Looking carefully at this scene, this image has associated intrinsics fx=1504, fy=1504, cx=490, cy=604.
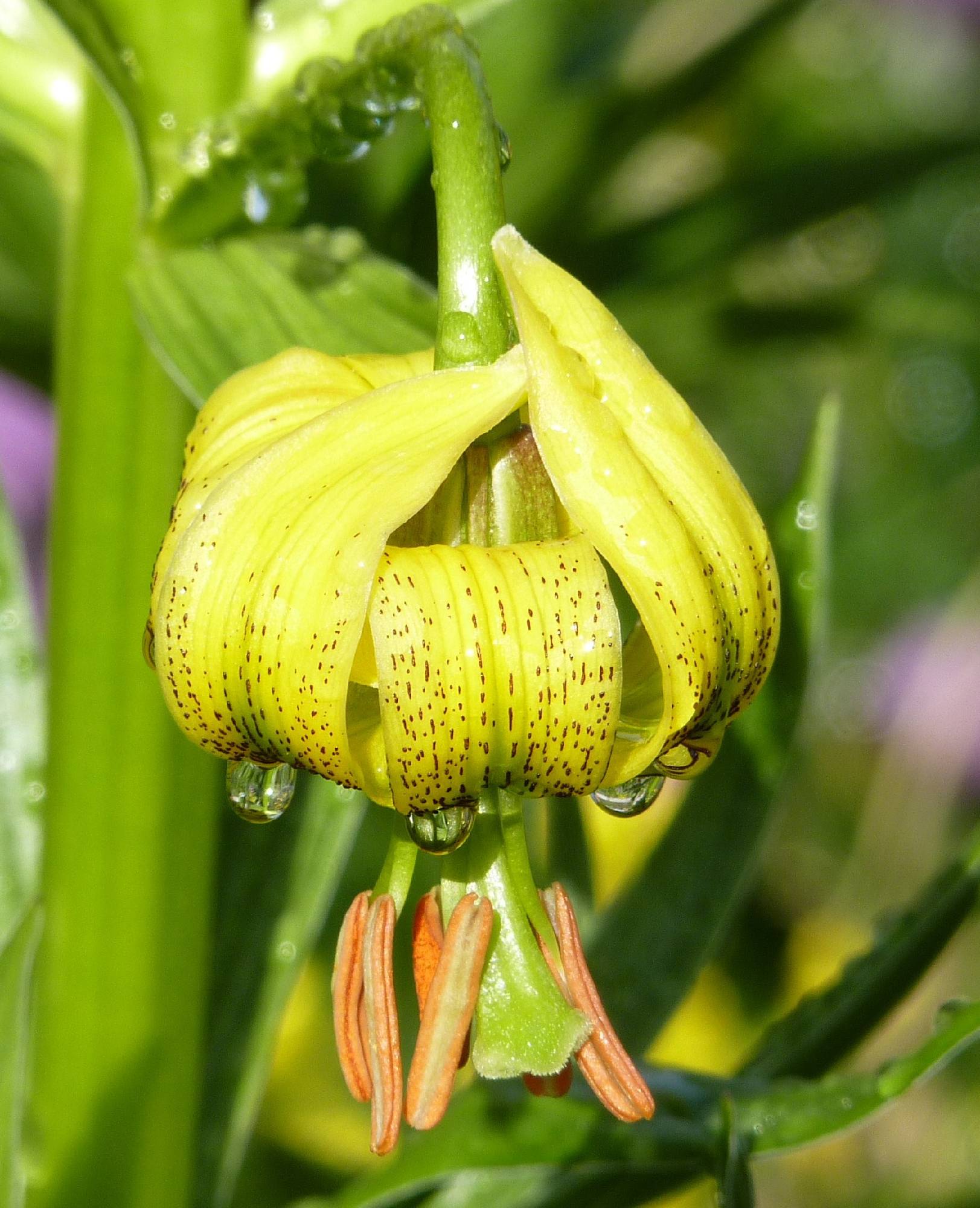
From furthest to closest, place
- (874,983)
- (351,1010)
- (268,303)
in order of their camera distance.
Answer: (874,983), (268,303), (351,1010)

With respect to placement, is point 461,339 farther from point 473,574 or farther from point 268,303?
point 268,303

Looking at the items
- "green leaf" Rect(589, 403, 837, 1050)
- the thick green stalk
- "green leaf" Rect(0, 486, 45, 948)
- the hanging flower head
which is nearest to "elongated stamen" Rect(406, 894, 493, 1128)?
the hanging flower head

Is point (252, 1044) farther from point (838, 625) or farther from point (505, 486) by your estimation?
point (838, 625)

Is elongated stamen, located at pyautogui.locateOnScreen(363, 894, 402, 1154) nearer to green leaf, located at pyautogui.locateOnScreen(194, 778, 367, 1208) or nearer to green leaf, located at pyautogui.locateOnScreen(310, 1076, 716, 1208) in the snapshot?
green leaf, located at pyautogui.locateOnScreen(310, 1076, 716, 1208)

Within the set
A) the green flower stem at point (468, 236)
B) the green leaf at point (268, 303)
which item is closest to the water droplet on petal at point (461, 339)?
the green flower stem at point (468, 236)

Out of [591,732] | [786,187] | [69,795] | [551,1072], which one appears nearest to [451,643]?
[591,732]

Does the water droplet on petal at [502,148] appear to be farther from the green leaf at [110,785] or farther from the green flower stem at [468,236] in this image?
the green leaf at [110,785]

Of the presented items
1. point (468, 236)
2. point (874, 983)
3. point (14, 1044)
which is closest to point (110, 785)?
point (14, 1044)
